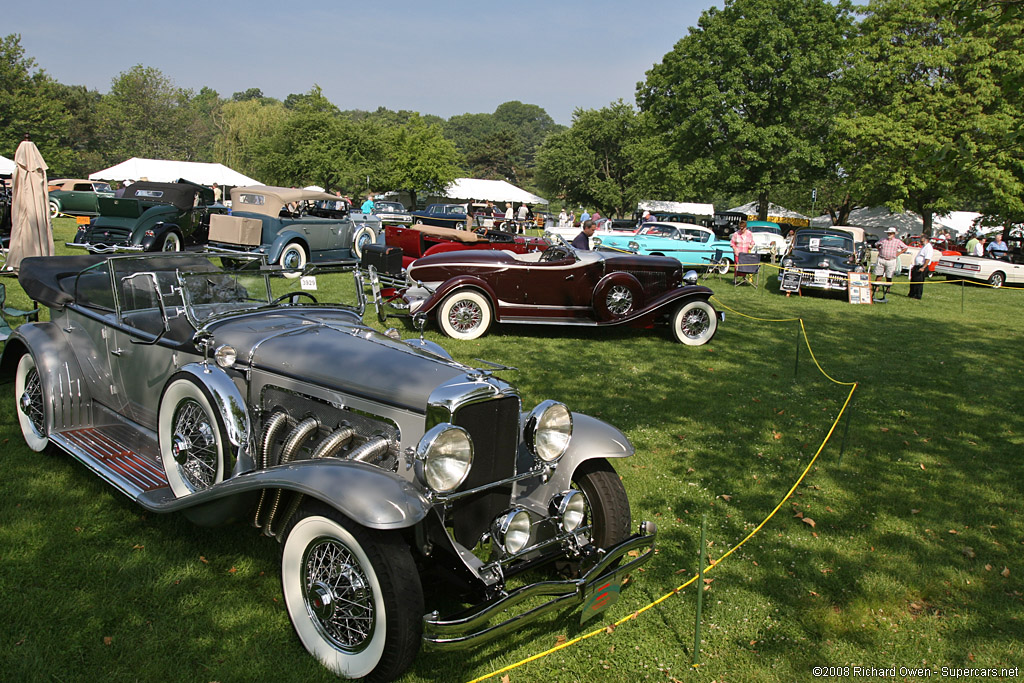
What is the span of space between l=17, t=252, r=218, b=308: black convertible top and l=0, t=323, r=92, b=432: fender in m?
0.26

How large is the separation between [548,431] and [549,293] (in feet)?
21.5

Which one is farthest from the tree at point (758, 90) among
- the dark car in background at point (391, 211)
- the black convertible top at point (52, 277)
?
the black convertible top at point (52, 277)

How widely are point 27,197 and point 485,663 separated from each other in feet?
42.0

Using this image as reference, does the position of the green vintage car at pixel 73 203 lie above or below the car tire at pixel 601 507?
above

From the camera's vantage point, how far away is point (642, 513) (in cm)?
471

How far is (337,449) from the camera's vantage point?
3.46 m

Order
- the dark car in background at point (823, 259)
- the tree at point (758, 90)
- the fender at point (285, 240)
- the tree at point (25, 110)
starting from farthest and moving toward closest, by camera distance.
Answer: the tree at point (25, 110)
the tree at point (758, 90)
the dark car in background at point (823, 259)
the fender at point (285, 240)

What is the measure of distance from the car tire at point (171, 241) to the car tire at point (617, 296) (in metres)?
10.7

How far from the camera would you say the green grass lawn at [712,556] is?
3.16 metres

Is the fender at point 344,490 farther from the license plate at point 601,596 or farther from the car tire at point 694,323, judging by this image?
the car tire at point 694,323

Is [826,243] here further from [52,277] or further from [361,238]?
[52,277]

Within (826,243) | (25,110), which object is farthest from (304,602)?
(25,110)

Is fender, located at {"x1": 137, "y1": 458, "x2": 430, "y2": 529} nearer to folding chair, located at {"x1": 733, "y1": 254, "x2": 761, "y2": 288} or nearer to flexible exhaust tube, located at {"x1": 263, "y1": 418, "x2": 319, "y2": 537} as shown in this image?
flexible exhaust tube, located at {"x1": 263, "y1": 418, "x2": 319, "y2": 537}

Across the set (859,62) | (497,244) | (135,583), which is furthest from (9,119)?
(135,583)
